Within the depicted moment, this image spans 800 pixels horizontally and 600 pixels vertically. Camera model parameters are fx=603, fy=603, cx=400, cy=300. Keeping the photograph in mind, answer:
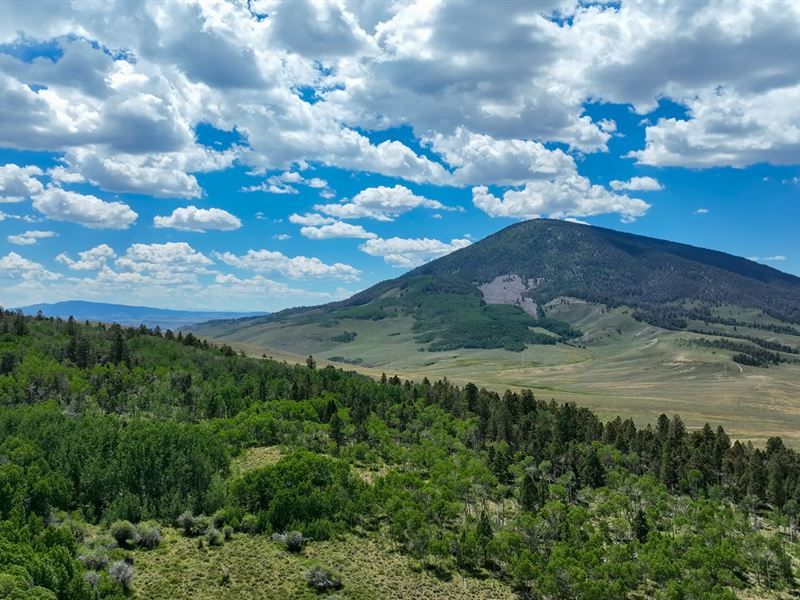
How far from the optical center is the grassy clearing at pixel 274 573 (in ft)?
261

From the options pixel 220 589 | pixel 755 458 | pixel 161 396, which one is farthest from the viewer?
pixel 161 396

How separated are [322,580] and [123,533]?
31361mm

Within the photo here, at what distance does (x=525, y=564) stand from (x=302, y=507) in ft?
124

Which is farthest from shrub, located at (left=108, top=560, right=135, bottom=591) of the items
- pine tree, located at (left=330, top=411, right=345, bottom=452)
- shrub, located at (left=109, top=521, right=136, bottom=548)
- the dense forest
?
pine tree, located at (left=330, top=411, right=345, bottom=452)

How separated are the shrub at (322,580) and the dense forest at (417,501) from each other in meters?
0.20

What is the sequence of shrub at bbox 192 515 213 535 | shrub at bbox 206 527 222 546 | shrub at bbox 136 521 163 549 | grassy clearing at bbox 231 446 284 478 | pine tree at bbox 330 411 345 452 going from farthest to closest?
pine tree at bbox 330 411 345 452
grassy clearing at bbox 231 446 284 478
shrub at bbox 192 515 213 535
shrub at bbox 206 527 222 546
shrub at bbox 136 521 163 549

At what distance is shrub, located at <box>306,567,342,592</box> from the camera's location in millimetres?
82312

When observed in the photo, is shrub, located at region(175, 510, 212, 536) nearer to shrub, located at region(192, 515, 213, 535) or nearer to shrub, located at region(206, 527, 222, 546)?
shrub, located at region(192, 515, 213, 535)

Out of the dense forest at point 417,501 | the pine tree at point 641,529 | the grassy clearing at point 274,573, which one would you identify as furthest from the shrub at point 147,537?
the pine tree at point 641,529

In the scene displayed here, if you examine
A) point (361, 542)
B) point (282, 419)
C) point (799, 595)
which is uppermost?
point (282, 419)

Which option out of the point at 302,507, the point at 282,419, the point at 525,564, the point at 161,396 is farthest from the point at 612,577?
the point at 161,396

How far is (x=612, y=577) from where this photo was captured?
94.5 m

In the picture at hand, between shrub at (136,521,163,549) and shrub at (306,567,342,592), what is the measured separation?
2429cm

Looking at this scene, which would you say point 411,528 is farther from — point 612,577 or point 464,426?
point 464,426
